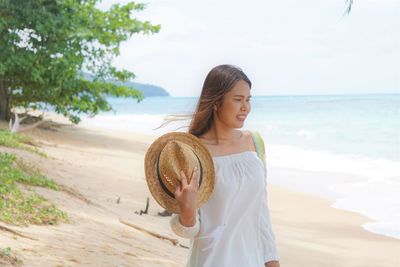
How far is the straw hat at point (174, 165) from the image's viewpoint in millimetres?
2418

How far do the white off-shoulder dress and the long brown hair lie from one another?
19 cm

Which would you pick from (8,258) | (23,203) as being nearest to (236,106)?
(8,258)

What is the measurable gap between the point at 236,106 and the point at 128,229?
4769 mm

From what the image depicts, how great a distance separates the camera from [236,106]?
8.45 ft

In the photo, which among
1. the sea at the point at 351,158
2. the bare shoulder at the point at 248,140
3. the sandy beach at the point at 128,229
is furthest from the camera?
the sea at the point at 351,158

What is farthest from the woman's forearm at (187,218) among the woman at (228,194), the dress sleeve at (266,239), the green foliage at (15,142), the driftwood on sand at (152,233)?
the green foliage at (15,142)

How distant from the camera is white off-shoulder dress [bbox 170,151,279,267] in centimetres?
250

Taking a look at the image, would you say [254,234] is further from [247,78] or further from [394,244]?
[394,244]

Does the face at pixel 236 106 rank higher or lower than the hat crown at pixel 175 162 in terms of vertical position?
higher

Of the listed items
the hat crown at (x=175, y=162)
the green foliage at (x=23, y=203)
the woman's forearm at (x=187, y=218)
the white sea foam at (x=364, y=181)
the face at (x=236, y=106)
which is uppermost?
the face at (x=236, y=106)

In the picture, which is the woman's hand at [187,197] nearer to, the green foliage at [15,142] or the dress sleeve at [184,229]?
the dress sleeve at [184,229]

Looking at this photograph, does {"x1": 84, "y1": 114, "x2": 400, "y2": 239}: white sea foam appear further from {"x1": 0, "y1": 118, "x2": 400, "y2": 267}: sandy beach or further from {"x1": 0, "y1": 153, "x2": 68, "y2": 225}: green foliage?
{"x1": 0, "y1": 153, "x2": 68, "y2": 225}: green foliage

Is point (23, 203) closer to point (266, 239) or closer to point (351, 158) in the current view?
point (266, 239)

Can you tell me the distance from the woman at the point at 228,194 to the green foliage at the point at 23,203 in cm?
370
